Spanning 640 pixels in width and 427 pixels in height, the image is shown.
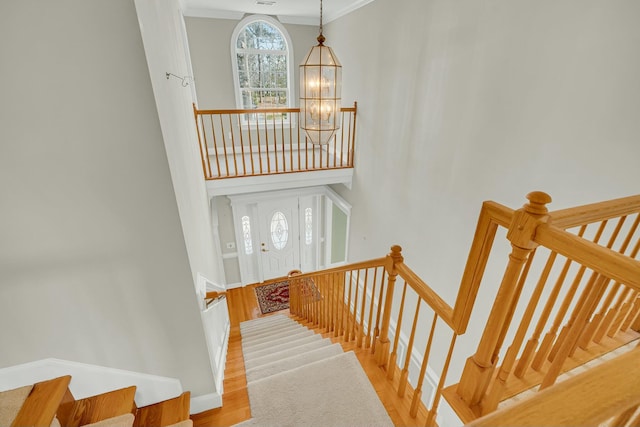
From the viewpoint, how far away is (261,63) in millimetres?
5258

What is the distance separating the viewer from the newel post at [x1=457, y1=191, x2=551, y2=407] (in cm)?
82

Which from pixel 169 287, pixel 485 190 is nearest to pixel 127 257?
pixel 169 287

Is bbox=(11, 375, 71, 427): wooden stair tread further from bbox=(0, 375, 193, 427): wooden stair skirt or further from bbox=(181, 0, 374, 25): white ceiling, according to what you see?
bbox=(181, 0, 374, 25): white ceiling

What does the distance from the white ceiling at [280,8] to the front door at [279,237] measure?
3.22 metres

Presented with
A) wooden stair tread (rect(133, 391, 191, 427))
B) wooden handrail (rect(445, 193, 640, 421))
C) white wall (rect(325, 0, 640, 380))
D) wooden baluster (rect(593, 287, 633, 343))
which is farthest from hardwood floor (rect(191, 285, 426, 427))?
white wall (rect(325, 0, 640, 380))

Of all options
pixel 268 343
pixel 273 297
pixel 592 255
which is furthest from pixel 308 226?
pixel 592 255

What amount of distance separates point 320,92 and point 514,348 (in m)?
2.67

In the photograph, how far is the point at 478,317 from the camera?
234 centimetres

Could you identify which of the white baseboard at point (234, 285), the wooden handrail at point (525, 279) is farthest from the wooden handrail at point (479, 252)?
the white baseboard at point (234, 285)

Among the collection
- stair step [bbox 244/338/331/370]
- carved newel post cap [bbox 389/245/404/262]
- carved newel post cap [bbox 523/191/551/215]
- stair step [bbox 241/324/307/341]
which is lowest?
stair step [bbox 241/324/307/341]

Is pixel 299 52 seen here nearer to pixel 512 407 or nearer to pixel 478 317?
pixel 478 317

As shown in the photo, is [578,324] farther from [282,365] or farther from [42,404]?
[42,404]

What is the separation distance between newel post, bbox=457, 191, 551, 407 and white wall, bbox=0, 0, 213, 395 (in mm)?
1433

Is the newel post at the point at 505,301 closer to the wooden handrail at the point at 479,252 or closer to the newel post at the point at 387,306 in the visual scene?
the wooden handrail at the point at 479,252
